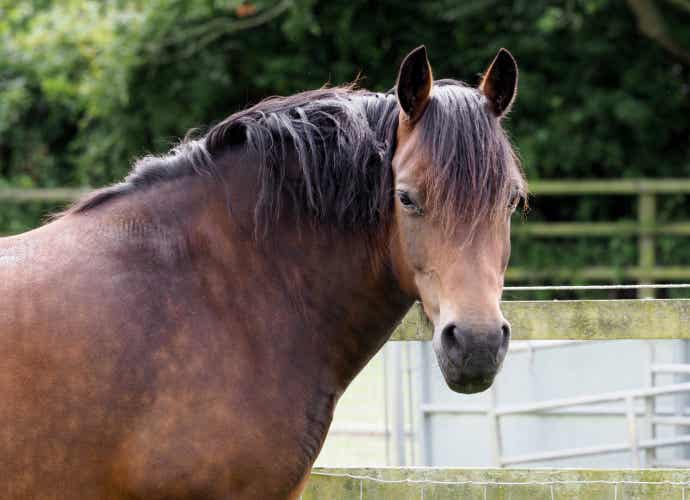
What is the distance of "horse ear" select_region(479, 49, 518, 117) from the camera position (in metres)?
3.04

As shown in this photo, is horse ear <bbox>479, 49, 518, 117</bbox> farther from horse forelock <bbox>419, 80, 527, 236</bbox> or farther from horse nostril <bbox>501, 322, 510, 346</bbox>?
horse nostril <bbox>501, 322, 510, 346</bbox>

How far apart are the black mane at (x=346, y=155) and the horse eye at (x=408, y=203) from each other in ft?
0.18

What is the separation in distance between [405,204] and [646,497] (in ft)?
5.42

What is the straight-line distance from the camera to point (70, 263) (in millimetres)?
2906

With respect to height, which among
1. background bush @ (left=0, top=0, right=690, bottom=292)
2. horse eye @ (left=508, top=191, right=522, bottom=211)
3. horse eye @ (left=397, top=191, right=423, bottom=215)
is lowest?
background bush @ (left=0, top=0, right=690, bottom=292)

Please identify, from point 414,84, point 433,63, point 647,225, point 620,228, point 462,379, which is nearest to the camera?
point 462,379

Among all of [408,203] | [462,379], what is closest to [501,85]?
[408,203]

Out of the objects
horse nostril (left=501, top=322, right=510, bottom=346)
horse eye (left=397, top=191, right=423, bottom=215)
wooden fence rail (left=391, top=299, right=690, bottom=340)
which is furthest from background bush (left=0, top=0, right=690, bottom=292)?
horse nostril (left=501, top=322, right=510, bottom=346)

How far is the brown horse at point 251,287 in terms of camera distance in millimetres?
2744

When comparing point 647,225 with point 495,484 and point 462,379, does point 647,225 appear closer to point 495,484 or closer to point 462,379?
point 495,484

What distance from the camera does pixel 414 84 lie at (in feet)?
9.77

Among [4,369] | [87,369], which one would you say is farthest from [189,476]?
[4,369]

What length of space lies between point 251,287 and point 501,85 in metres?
1.02

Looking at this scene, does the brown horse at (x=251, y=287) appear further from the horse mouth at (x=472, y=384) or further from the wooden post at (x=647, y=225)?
the wooden post at (x=647, y=225)
